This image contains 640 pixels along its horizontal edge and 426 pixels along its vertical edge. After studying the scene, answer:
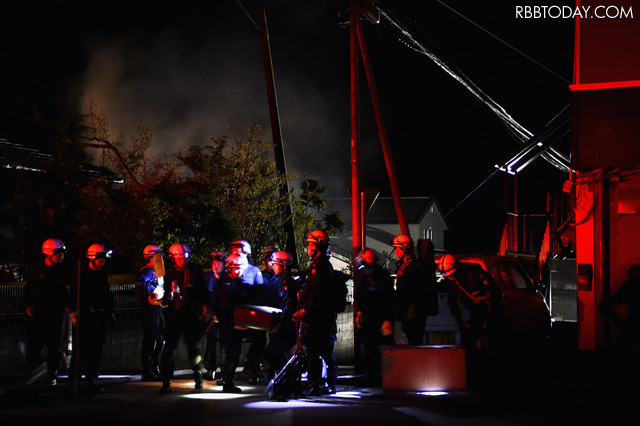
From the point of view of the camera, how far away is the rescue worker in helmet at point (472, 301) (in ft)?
34.1

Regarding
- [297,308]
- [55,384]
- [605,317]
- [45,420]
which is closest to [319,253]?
[297,308]

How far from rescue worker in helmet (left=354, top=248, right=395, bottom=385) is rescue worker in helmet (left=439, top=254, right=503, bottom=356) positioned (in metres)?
0.92

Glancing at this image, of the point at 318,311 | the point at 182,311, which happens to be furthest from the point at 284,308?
the point at 182,311

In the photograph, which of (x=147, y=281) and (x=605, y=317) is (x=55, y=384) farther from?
(x=605, y=317)

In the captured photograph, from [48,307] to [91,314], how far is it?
833mm

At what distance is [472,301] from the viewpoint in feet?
34.1

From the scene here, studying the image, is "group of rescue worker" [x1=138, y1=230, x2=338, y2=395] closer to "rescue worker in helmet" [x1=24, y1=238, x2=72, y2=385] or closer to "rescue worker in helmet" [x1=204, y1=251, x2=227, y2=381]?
"rescue worker in helmet" [x1=204, y1=251, x2=227, y2=381]

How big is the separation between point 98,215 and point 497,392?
16424 millimetres

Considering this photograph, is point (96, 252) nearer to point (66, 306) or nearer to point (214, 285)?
point (66, 306)

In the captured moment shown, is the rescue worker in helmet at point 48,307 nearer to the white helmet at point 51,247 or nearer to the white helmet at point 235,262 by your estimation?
the white helmet at point 51,247

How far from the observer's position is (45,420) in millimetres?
7457

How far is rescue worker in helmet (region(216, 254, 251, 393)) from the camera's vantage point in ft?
32.4

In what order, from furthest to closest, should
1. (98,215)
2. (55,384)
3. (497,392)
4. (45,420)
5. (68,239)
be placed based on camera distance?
(98,215)
(68,239)
(55,384)
(497,392)
(45,420)

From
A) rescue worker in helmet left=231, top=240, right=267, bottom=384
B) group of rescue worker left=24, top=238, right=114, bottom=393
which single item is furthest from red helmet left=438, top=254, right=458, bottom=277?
group of rescue worker left=24, top=238, right=114, bottom=393
